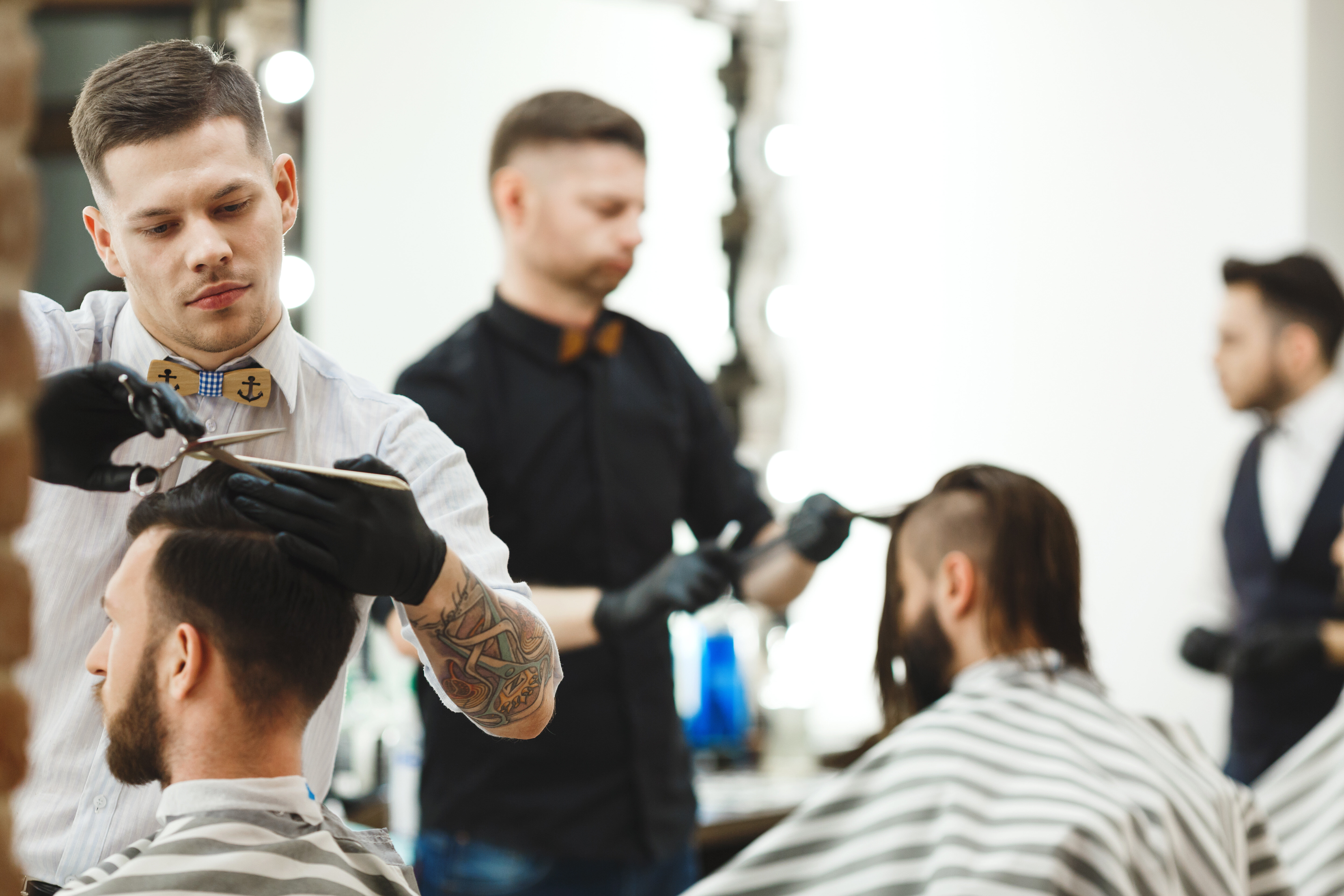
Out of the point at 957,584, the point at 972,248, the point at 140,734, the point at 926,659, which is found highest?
the point at 972,248

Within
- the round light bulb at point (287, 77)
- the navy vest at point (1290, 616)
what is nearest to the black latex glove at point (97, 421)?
the round light bulb at point (287, 77)

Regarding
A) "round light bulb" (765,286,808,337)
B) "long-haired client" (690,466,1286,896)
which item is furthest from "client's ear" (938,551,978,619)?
"round light bulb" (765,286,808,337)

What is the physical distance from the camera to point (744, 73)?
3645 mm

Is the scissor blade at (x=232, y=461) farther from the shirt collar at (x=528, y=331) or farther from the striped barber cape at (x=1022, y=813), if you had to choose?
the striped barber cape at (x=1022, y=813)

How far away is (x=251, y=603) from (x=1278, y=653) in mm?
2847

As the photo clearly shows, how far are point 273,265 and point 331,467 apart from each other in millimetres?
132

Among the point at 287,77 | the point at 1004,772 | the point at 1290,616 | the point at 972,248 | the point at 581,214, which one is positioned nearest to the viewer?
the point at 287,77

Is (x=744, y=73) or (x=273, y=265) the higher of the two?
(x=744, y=73)

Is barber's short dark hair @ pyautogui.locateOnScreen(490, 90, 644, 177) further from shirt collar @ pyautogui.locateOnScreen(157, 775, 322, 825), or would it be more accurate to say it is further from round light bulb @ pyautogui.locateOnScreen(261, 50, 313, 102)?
shirt collar @ pyautogui.locateOnScreen(157, 775, 322, 825)

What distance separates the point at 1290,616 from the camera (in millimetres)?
3209

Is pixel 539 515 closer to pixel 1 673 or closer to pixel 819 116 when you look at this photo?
pixel 1 673

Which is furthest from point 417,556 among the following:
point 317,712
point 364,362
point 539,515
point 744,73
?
point 744,73

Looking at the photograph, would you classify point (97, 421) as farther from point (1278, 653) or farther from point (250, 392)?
point (1278, 653)

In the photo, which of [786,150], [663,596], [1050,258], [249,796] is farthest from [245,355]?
[1050,258]
